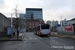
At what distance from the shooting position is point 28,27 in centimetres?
11519

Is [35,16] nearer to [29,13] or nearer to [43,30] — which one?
[29,13]

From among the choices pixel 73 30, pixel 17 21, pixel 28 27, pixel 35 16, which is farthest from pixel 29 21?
pixel 17 21

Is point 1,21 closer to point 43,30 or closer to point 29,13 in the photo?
point 43,30

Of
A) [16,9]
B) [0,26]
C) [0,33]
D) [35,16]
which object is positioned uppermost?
[35,16]

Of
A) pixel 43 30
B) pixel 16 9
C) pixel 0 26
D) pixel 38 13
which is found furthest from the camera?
pixel 38 13

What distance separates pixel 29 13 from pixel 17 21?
111 m

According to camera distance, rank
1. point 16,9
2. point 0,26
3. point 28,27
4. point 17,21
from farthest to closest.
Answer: point 28,27 → point 0,26 → point 17,21 → point 16,9

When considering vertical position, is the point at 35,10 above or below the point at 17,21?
above

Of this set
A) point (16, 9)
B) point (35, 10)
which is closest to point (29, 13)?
point (35, 10)

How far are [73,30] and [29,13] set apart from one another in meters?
104

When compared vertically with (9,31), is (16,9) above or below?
above

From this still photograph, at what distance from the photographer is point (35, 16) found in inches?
5261

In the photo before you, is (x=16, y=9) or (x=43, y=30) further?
(x=43, y=30)

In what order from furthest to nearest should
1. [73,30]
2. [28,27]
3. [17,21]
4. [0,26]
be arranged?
[28,27], [73,30], [0,26], [17,21]
